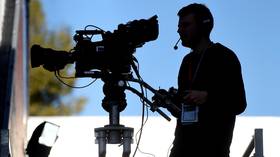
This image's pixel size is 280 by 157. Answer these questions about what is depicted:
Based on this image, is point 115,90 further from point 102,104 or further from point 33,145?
point 33,145

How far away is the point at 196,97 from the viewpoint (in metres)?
2.45

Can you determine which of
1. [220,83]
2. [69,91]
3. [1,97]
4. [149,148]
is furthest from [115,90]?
[69,91]

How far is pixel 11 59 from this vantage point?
3.84m

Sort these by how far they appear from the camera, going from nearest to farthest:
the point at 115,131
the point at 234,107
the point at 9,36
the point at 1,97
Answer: the point at 234,107, the point at 115,131, the point at 1,97, the point at 9,36

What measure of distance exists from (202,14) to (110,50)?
0.45 metres

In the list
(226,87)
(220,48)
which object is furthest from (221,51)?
(226,87)

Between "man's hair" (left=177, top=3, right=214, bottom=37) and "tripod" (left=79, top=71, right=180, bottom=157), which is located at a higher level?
"man's hair" (left=177, top=3, right=214, bottom=37)

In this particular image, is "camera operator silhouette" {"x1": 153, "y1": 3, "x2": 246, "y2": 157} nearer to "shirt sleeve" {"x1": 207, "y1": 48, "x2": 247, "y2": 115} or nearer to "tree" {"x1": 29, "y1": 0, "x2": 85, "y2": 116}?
"shirt sleeve" {"x1": 207, "y1": 48, "x2": 247, "y2": 115}

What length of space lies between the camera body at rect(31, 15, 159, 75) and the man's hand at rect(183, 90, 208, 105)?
41 centimetres

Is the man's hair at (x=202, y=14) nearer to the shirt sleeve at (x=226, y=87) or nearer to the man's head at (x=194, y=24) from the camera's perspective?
the man's head at (x=194, y=24)

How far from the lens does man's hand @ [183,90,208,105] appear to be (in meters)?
2.45

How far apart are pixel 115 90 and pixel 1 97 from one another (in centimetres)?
115

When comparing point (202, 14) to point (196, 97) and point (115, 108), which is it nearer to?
point (196, 97)

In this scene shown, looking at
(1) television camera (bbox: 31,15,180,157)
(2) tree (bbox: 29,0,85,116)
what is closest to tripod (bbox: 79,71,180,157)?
(1) television camera (bbox: 31,15,180,157)
